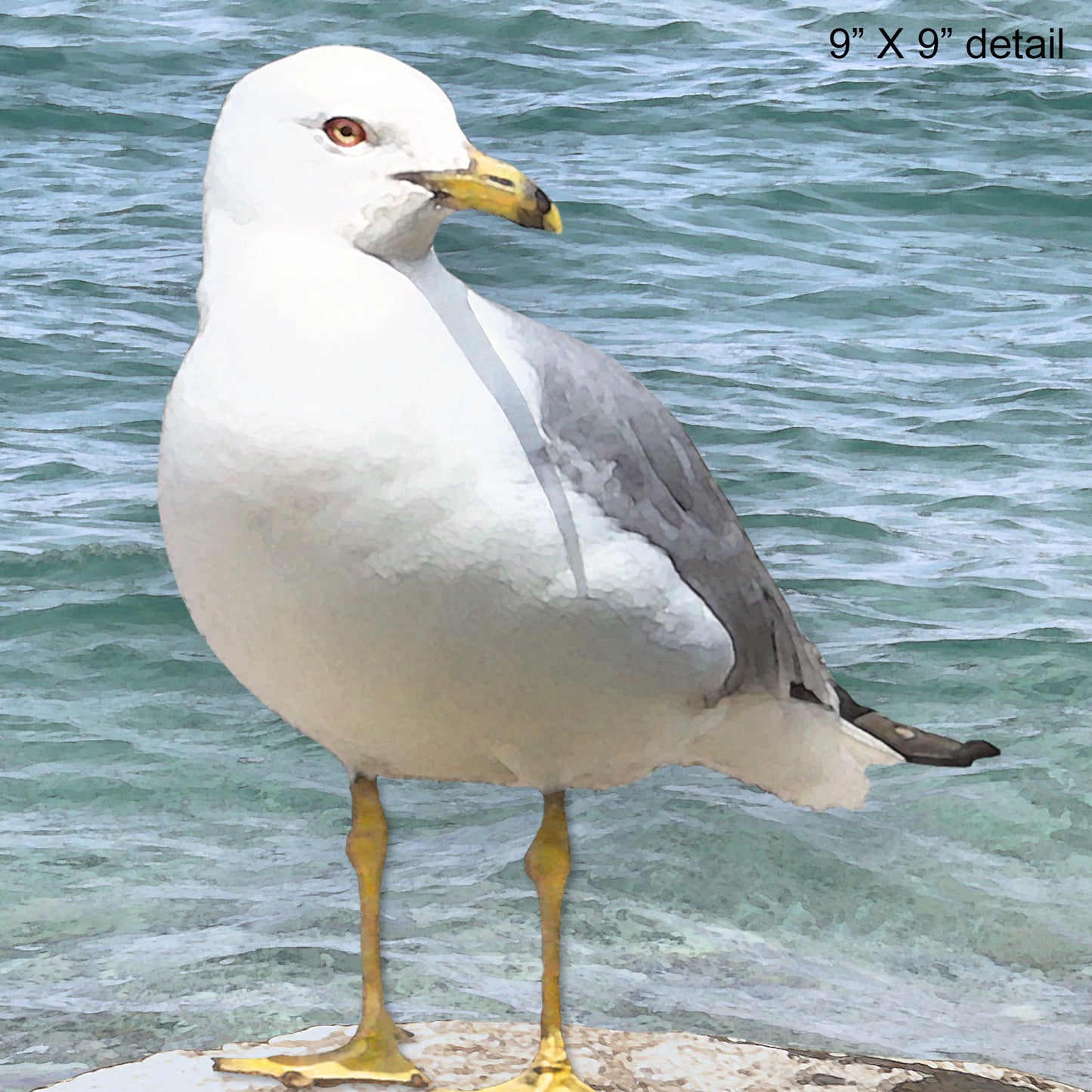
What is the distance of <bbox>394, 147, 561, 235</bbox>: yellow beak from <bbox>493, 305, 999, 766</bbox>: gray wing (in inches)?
14.6

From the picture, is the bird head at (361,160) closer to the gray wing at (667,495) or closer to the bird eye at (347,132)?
the bird eye at (347,132)

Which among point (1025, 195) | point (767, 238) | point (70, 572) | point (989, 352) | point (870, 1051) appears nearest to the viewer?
point (870, 1051)

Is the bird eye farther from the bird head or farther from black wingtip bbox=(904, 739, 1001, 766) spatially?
black wingtip bbox=(904, 739, 1001, 766)

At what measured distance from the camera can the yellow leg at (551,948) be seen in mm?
4812

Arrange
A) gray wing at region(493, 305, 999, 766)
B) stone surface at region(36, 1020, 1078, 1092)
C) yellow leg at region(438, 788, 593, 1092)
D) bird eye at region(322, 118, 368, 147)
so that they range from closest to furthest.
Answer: bird eye at region(322, 118, 368, 147) < gray wing at region(493, 305, 999, 766) < yellow leg at region(438, 788, 593, 1092) < stone surface at region(36, 1020, 1078, 1092)

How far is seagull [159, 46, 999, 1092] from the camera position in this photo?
12.9ft

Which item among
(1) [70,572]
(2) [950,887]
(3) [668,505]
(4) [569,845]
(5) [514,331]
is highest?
(5) [514,331]

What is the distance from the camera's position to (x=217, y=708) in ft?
31.8

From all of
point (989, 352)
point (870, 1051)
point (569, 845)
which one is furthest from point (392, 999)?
point (989, 352)

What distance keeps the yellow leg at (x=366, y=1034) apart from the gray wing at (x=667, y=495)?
39.5 inches

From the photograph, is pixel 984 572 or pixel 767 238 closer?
pixel 984 572

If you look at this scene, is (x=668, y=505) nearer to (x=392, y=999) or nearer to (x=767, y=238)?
(x=392, y=999)

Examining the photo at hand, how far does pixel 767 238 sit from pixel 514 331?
12.2 meters

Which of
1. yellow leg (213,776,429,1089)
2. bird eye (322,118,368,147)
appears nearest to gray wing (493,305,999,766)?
bird eye (322,118,368,147)
